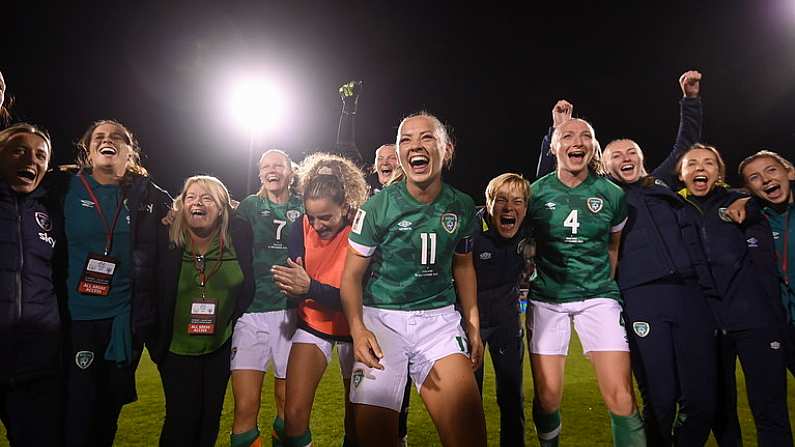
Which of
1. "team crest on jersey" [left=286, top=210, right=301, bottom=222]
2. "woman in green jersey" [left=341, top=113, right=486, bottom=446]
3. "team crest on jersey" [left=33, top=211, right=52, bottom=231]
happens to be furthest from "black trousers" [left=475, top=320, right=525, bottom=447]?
"team crest on jersey" [left=33, top=211, right=52, bottom=231]

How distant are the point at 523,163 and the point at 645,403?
2723cm

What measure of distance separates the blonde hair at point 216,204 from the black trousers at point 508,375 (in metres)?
2.13

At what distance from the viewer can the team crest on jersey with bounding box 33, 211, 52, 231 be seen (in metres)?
3.15

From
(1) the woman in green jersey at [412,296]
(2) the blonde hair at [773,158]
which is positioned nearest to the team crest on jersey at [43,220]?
(1) the woman in green jersey at [412,296]

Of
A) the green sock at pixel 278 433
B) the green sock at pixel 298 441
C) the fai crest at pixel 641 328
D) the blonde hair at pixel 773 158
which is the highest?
the blonde hair at pixel 773 158

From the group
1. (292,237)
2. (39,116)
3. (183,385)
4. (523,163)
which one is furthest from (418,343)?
(523,163)

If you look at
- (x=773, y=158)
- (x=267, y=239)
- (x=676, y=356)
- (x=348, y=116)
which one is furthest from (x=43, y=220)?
(x=773, y=158)

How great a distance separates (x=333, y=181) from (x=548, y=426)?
2.32 metres

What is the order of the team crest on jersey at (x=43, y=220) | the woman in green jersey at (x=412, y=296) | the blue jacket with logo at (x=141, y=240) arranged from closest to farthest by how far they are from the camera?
the woman in green jersey at (x=412, y=296)
the team crest on jersey at (x=43, y=220)
the blue jacket with logo at (x=141, y=240)

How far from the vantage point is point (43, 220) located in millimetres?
3178

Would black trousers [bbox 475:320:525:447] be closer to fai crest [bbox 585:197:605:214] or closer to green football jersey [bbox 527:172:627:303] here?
green football jersey [bbox 527:172:627:303]

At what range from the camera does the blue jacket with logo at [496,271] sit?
13.7 feet

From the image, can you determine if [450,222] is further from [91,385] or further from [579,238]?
[91,385]

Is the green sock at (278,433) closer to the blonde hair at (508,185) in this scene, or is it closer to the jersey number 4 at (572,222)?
the blonde hair at (508,185)
